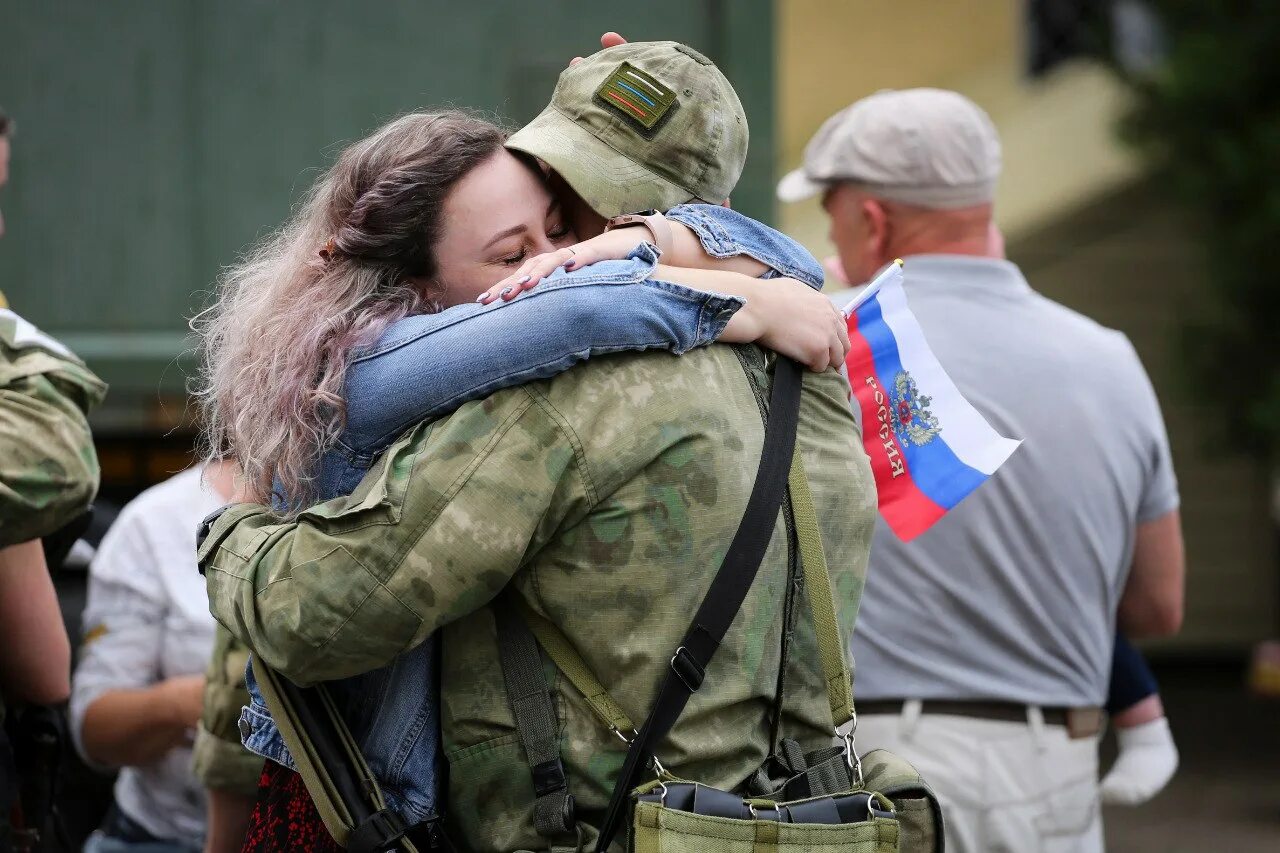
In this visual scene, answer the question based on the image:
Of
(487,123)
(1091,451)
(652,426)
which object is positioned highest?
(487,123)

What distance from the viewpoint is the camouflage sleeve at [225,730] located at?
2.53 m

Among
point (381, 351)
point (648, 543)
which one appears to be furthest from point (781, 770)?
point (381, 351)

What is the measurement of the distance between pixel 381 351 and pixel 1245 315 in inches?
267

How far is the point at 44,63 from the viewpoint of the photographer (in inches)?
213

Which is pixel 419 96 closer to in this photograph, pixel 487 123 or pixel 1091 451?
pixel 1091 451

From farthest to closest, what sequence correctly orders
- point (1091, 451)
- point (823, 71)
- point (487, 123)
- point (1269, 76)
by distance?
1. point (823, 71)
2. point (1269, 76)
3. point (1091, 451)
4. point (487, 123)

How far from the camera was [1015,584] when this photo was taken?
296cm

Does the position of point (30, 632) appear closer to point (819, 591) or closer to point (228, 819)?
point (228, 819)

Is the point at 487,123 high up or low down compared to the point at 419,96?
up

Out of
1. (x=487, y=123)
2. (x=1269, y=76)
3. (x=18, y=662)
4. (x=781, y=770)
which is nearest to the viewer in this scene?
(x=781, y=770)

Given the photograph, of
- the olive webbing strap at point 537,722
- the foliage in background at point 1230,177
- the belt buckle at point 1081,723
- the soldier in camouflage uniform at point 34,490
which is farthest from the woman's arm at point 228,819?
the foliage in background at point 1230,177

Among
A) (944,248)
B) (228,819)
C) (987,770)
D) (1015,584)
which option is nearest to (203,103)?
(944,248)

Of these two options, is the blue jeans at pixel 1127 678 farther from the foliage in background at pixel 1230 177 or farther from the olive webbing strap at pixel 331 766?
the foliage in background at pixel 1230 177

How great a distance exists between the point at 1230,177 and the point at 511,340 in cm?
660
